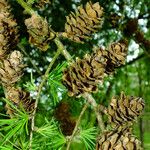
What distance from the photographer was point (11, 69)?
51.0 inches

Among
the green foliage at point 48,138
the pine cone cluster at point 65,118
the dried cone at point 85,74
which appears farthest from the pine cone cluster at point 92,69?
the pine cone cluster at point 65,118

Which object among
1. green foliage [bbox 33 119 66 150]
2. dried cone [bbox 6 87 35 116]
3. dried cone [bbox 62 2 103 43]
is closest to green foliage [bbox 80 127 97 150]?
green foliage [bbox 33 119 66 150]

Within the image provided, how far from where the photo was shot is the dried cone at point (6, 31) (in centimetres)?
131

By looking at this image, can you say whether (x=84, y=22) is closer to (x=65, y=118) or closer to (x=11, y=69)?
(x=11, y=69)

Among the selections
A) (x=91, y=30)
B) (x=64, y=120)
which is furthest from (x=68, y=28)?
(x=64, y=120)

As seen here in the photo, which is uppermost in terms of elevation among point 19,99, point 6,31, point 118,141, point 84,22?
point 6,31

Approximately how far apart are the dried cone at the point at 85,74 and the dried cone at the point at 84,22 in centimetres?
13

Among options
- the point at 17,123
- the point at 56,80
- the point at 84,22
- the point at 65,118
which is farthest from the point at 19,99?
the point at 65,118

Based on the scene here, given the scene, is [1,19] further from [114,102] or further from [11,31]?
[114,102]

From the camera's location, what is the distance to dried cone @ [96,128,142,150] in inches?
40.8

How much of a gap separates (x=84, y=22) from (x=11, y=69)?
0.27 meters

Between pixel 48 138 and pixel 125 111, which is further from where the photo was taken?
pixel 48 138

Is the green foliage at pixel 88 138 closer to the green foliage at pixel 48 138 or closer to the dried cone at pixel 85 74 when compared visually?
the green foliage at pixel 48 138

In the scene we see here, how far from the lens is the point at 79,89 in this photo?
1.18 meters
